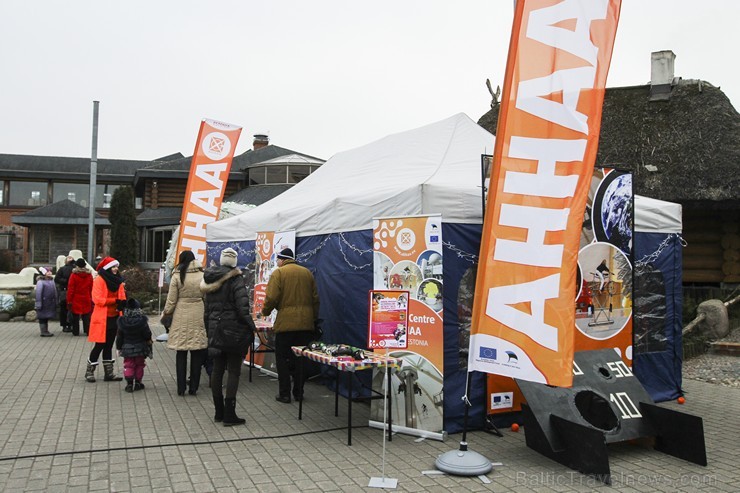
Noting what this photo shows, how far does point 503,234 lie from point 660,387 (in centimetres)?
415

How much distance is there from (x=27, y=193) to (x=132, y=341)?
33.1 metres

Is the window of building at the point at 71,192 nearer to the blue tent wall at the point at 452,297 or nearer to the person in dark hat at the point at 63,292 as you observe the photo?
the person in dark hat at the point at 63,292

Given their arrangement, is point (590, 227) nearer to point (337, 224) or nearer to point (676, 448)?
point (676, 448)

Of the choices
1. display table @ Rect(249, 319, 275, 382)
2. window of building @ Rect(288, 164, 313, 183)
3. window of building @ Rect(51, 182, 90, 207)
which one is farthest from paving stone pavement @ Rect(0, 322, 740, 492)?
window of building @ Rect(51, 182, 90, 207)

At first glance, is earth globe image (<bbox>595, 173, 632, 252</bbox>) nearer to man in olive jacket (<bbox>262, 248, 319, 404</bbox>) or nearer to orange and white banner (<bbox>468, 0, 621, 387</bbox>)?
orange and white banner (<bbox>468, 0, 621, 387</bbox>)

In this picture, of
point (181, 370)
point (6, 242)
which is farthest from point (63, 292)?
point (6, 242)

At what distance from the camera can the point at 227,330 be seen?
5.89 meters

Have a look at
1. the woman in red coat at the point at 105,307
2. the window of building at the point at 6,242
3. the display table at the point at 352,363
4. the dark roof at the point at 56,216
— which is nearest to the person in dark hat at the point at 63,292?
the woman in red coat at the point at 105,307

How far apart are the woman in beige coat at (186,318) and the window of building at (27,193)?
32712 millimetres

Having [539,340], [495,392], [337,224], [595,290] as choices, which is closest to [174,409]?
[337,224]

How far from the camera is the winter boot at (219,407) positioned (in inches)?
240

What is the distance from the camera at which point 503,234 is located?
15.5 feet

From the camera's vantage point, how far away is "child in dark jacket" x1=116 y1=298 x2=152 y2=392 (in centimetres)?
742

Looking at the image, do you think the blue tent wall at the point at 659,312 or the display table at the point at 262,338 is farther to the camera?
the display table at the point at 262,338
